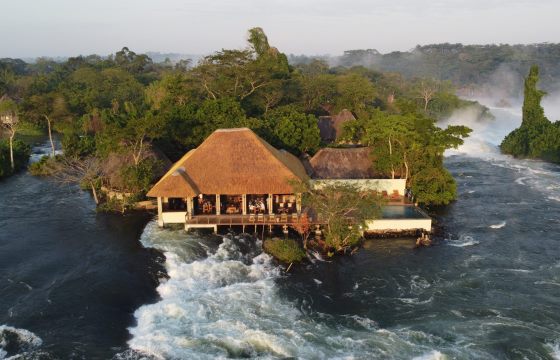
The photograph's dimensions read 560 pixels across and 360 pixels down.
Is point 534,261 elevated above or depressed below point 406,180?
below

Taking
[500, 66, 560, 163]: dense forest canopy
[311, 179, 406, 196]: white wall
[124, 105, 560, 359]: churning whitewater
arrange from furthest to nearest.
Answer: [500, 66, 560, 163]: dense forest canopy → [311, 179, 406, 196]: white wall → [124, 105, 560, 359]: churning whitewater

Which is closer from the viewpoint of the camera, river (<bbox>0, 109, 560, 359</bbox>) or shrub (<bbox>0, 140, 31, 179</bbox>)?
river (<bbox>0, 109, 560, 359</bbox>)

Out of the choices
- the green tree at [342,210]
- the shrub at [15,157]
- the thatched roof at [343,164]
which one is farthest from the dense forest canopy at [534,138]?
the shrub at [15,157]

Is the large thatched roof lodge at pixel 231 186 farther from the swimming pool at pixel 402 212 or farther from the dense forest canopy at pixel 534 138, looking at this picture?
the dense forest canopy at pixel 534 138

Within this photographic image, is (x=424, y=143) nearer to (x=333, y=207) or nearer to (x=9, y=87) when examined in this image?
(x=333, y=207)

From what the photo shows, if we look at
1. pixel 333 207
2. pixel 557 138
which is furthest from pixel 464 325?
pixel 557 138

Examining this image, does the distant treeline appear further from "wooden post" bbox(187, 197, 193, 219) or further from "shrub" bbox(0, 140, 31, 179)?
"wooden post" bbox(187, 197, 193, 219)

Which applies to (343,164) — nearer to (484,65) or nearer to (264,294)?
(264,294)

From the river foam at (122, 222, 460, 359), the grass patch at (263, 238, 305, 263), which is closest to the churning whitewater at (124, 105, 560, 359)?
the river foam at (122, 222, 460, 359)
